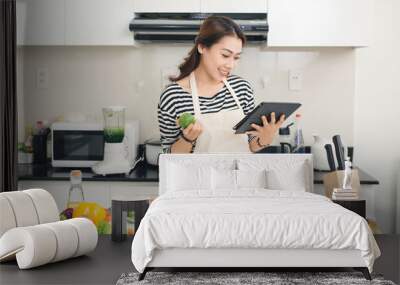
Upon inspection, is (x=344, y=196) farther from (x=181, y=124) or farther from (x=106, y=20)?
(x=106, y=20)

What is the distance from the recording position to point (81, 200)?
6.86 metres

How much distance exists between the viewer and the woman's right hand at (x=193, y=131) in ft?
22.9

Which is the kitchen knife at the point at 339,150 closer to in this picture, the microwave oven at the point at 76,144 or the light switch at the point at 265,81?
the light switch at the point at 265,81

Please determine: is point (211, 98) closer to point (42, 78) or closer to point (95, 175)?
point (95, 175)

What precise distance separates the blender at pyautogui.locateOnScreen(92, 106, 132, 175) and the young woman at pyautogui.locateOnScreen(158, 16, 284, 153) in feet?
1.22

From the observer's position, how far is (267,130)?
22.5 feet

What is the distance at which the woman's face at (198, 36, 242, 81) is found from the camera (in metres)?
7.06

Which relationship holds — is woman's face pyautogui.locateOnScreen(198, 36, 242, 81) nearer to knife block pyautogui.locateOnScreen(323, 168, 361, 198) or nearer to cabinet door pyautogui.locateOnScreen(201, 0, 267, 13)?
cabinet door pyautogui.locateOnScreen(201, 0, 267, 13)

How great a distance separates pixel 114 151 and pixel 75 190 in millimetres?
472

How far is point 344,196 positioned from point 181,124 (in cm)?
162

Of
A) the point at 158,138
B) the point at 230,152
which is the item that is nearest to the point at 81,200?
the point at 158,138

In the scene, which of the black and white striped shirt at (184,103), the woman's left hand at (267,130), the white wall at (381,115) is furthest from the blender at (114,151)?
the white wall at (381,115)

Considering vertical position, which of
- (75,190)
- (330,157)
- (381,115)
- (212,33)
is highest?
(212,33)

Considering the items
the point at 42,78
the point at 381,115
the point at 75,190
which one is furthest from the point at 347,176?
the point at 42,78
